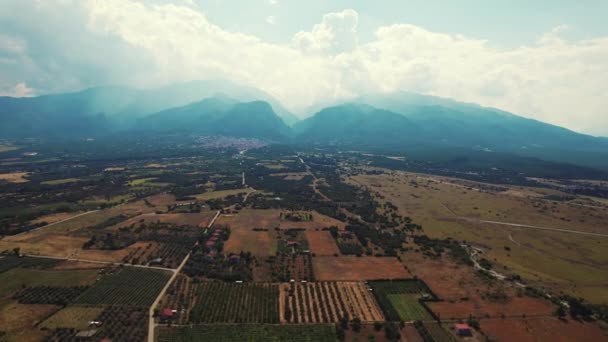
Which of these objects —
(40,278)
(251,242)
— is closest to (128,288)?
(40,278)

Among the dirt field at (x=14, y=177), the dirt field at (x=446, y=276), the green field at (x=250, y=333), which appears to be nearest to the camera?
the green field at (x=250, y=333)

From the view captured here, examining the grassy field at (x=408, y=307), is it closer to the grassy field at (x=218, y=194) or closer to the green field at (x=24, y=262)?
the green field at (x=24, y=262)

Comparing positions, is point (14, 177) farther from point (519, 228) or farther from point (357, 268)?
point (519, 228)

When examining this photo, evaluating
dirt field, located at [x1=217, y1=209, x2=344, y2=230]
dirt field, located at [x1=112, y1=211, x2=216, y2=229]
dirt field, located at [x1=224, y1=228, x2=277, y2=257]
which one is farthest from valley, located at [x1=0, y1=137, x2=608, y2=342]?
dirt field, located at [x1=112, y1=211, x2=216, y2=229]

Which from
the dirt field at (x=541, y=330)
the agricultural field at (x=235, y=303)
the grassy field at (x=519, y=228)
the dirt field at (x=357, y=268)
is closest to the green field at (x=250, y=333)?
the agricultural field at (x=235, y=303)

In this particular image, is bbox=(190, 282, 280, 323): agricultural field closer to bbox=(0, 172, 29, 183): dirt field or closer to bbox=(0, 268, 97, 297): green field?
bbox=(0, 268, 97, 297): green field
